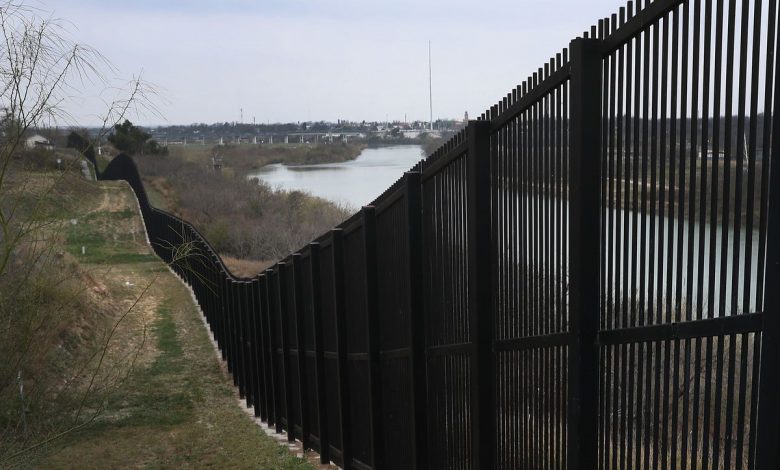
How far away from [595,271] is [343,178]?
66.2 m

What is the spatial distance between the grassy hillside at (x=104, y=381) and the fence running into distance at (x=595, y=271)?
7.23 feet

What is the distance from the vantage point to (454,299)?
4.58m

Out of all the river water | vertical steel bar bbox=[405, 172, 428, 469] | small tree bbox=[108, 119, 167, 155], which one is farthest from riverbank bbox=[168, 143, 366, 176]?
the river water

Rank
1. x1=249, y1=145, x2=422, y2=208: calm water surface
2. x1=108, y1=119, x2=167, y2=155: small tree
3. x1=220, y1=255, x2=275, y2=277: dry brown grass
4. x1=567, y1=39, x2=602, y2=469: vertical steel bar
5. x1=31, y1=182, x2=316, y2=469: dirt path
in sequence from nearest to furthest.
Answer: x1=567, y1=39, x2=602, y2=469: vertical steel bar, x1=31, y1=182, x2=316, y2=469: dirt path, x1=220, y1=255, x2=275, y2=277: dry brown grass, x1=249, y1=145, x2=422, y2=208: calm water surface, x1=108, y1=119, x2=167, y2=155: small tree

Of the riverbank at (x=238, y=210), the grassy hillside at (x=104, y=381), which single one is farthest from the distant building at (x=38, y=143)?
the riverbank at (x=238, y=210)

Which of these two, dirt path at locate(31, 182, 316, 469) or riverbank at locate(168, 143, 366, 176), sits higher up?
riverbank at locate(168, 143, 366, 176)

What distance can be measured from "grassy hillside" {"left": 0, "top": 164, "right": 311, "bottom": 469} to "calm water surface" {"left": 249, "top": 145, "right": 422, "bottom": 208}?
28.1 m

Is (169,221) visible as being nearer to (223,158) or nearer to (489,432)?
(489,432)

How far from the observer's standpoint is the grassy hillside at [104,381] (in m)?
6.10

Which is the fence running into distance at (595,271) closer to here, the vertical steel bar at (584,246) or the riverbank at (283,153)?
the vertical steel bar at (584,246)

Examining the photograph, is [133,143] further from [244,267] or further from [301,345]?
[301,345]

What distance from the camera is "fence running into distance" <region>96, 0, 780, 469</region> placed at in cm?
234

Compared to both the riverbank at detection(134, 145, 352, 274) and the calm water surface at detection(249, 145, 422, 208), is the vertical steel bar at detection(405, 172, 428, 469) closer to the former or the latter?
the riverbank at detection(134, 145, 352, 274)

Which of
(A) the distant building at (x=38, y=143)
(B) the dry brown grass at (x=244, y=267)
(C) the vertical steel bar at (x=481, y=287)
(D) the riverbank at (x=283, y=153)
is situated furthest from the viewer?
(D) the riverbank at (x=283, y=153)
